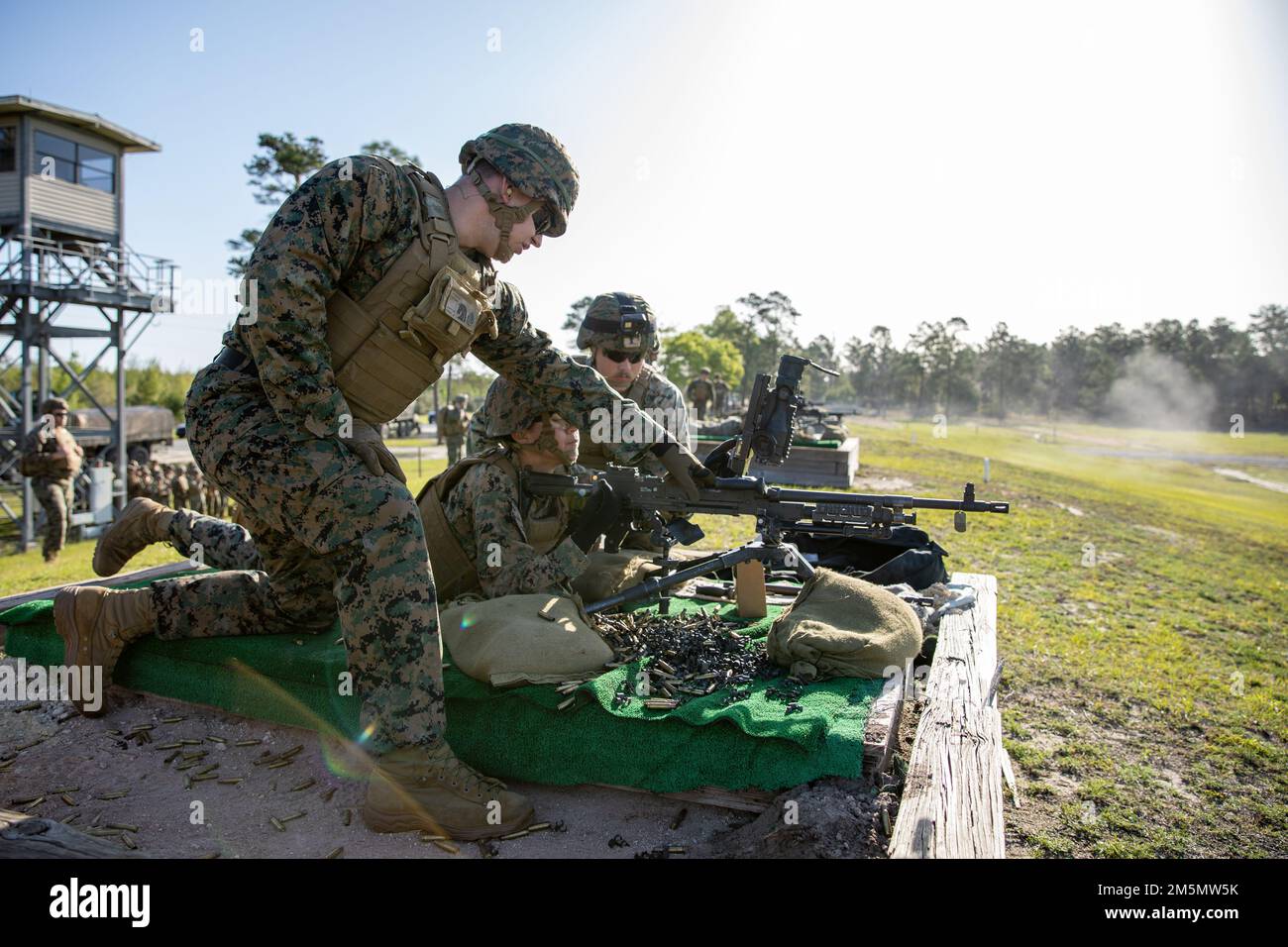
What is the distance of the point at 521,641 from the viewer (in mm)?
3686

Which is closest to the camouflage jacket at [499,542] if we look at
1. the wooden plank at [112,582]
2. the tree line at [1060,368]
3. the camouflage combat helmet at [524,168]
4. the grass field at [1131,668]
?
the camouflage combat helmet at [524,168]

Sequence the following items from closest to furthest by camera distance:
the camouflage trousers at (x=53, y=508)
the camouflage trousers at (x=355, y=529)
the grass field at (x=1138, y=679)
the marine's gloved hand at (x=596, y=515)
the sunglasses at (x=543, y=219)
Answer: the camouflage trousers at (x=355, y=529) < the sunglasses at (x=543, y=219) < the grass field at (x=1138, y=679) < the marine's gloved hand at (x=596, y=515) < the camouflage trousers at (x=53, y=508)

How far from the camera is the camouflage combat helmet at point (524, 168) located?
335 centimetres

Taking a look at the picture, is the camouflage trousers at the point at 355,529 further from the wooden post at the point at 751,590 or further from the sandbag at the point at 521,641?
the wooden post at the point at 751,590

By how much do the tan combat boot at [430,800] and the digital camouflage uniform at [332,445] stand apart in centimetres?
9

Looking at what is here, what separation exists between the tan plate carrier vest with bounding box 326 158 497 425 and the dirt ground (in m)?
1.70

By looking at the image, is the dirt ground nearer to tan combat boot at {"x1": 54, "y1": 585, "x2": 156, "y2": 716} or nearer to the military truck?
tan combat boot at {"x1": 54, "y1": 585, "x2": 156, "y2": 716}

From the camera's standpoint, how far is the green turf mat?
3145mm

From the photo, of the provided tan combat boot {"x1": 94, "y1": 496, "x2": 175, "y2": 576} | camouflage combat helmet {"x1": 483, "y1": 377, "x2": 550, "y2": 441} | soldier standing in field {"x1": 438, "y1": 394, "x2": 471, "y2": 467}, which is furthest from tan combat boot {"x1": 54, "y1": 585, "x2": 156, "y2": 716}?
soldier standing in field {"x1": 438, "y1": 394, "x2": 471, "y2": 467}

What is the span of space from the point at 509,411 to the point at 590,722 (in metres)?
2.25

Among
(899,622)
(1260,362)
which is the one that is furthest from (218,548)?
(1260,362)

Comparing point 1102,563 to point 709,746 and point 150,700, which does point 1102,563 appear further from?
point 150,700
